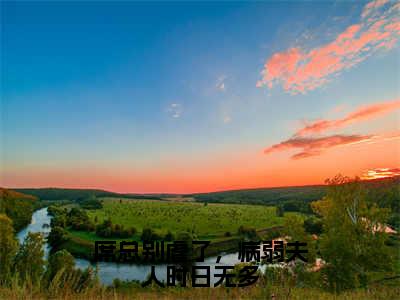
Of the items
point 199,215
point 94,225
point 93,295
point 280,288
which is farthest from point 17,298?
point 199,215

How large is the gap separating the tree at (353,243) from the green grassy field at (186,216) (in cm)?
7756

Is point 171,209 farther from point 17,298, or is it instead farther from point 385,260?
point 17,298

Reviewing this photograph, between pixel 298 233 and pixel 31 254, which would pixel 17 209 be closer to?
pixel 31 254

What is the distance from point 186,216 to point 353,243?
113558 mm

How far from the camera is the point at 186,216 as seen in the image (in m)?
144

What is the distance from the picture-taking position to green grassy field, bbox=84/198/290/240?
12181 centimetres

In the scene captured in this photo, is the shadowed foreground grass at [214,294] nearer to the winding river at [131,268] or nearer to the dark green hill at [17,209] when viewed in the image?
the winding river at [131,268]

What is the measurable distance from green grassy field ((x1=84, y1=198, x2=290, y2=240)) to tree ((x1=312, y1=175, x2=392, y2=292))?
7756cm

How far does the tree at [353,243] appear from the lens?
35.1 meters

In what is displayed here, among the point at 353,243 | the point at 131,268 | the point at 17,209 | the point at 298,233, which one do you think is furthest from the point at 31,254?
the point at 17,209

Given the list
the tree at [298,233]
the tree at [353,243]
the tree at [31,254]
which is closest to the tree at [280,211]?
the tree at [298,233]

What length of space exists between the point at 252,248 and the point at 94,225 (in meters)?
108

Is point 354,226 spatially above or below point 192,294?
below

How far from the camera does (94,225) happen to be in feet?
376
